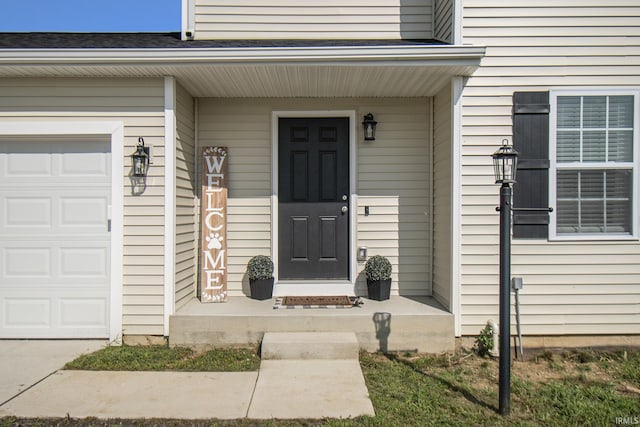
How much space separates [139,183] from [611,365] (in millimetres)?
4698

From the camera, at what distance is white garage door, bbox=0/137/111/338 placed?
14.0 feet

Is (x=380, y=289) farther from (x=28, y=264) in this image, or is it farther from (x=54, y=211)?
(x=28, y=264)

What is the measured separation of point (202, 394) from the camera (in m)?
3.20

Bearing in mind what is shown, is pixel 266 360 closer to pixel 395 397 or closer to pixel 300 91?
pixel 395 397

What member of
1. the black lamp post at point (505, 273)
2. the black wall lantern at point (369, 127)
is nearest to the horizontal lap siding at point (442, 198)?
the black wall lantern at point (369, 127)

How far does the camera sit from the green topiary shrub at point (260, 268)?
15.4 ft

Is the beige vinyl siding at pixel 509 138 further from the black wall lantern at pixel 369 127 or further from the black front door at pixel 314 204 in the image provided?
the black front door at pixel 314 204

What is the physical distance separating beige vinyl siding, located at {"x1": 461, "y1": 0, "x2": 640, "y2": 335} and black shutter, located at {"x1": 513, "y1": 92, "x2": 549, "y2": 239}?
0.32 ft

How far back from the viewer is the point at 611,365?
12.8 feet

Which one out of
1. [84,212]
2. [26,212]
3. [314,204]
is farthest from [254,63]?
[26,212]

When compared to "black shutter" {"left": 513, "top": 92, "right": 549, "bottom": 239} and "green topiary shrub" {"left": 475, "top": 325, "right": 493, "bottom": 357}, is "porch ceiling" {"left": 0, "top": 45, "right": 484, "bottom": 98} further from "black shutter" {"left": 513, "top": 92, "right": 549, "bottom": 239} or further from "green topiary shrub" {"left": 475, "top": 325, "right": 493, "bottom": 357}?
"green topiary shrub" {"left": 475, "top": 325, "right": 493, "bottom": 357}

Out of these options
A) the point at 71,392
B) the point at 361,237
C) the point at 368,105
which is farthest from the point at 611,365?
the point at 71,392

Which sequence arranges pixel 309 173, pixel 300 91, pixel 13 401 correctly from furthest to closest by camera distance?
pixel 309 173 < pixel 300 91 < pixel 13 401

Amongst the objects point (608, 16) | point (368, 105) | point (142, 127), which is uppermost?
point (608, 16)
